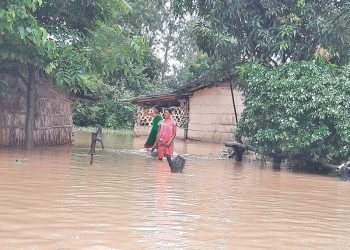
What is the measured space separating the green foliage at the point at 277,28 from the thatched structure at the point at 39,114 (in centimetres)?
481

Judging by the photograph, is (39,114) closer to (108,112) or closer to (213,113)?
(213,113)

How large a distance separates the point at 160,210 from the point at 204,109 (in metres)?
19.2

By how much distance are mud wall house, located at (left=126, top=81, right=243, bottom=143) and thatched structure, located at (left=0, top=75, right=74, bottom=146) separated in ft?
28.5

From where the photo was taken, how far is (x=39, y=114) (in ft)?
46.4

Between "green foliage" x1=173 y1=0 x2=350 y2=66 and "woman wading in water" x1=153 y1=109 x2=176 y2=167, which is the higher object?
"green foliage" x1=173 y1=0 x2=350 y2=66

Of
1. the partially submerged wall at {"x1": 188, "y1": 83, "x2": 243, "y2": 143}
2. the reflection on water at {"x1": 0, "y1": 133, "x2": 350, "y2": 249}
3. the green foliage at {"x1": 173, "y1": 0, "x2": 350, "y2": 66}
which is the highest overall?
the green foliage at {"x1": 173, "y1": 0, "x2": 350, "y2": 66}

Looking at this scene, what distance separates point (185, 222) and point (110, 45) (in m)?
7.78

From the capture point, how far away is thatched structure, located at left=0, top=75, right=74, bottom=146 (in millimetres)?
12719

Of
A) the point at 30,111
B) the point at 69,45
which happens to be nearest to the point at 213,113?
the point at 30,111

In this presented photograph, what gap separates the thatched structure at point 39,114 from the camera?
12.7 metres

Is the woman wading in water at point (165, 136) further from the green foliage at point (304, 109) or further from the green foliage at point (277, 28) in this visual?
the green foliage at point (277, 28)

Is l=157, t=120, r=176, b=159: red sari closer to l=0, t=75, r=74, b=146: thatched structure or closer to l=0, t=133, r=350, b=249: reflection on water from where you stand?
A: l=0, t=133, r=350, b=249: reflection on water

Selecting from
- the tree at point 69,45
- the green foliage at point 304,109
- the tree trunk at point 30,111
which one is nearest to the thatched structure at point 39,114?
the tree trunk at point 30,111

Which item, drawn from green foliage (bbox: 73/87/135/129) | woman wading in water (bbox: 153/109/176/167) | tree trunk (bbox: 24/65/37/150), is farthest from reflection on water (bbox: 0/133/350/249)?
green foliage (bbox: 73/87/135/129)
